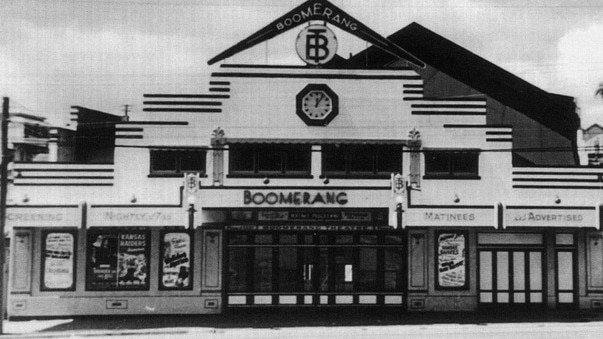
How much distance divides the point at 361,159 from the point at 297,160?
2288 mm

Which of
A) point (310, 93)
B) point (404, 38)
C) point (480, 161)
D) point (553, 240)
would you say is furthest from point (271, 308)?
point (404, 38)

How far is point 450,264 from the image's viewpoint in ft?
73.5

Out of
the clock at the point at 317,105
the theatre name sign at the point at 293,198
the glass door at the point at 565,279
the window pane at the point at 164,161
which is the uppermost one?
the clock at the point at 317,105

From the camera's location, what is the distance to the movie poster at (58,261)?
21.3 meters

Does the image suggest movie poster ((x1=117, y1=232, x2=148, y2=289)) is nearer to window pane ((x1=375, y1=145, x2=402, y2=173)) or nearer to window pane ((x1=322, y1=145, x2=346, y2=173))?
window pane ((x1=322, y1=145, x2=346, y2=173))

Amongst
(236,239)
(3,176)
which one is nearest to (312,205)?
(236,239)

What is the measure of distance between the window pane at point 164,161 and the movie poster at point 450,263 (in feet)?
32.8

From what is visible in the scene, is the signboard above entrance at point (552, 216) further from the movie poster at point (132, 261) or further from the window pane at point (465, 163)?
the movie poster at point (132, 261)

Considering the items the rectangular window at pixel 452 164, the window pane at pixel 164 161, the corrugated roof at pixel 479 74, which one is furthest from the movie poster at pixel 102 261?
the corrugated roof at pixel 479 74

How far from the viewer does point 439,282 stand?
22344mm

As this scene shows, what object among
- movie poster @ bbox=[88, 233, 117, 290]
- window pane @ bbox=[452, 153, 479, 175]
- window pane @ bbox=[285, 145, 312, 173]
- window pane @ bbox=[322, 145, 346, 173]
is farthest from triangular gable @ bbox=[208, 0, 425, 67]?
movie poster @ bbox=[88, 233, 117, 290]

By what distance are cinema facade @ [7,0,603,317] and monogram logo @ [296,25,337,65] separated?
0.05m

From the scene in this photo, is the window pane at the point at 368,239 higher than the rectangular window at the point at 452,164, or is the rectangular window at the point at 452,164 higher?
the rectangular window at the point at 452,164

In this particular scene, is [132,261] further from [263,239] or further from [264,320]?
[264,320]
